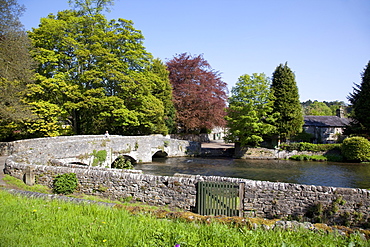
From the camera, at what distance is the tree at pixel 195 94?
4050 centimetres

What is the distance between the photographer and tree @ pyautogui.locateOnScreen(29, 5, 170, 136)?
1088 inches

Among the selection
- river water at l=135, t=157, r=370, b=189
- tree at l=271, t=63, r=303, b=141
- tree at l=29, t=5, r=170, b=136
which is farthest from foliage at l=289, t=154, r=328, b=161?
tree at l=29, t=5, r=170, b=136

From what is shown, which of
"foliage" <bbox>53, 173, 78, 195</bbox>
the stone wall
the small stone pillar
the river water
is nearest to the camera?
the stone wall

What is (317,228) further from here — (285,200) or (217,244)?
(285,200)

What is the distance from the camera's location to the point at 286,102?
3372 centimetres

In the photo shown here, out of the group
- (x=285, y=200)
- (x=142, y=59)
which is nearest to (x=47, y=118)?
(x=142, y=59)

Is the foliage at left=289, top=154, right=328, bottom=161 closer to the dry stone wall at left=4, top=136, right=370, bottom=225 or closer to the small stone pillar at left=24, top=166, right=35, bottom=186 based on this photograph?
the dry stone wall at left=4, top=136, right=370, bottom=225

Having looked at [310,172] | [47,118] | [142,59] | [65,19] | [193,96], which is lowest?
[310,172]

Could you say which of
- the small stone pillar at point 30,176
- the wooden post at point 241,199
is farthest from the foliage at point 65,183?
the wooden post at point 241,199

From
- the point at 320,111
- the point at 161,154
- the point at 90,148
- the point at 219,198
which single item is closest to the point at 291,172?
the point at 161,154

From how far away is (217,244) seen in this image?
4793mm

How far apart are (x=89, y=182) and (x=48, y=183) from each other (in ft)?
6.17

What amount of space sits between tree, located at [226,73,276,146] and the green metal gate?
22.3 m

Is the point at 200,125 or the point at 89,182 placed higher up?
the point at 200,125
